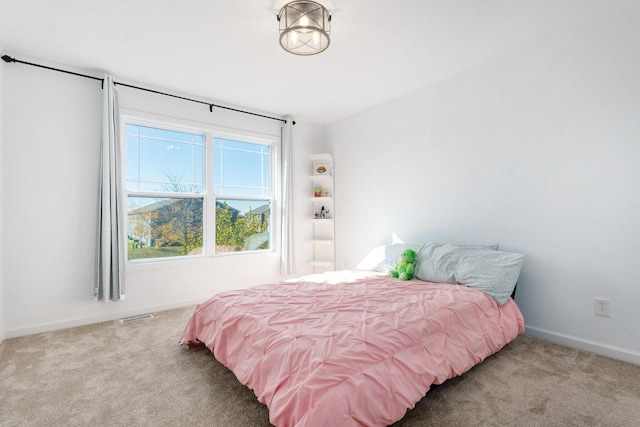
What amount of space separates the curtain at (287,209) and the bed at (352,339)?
1.60 metres

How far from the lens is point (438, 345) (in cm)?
178

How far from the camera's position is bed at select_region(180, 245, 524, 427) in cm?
127

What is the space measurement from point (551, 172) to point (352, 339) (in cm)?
216

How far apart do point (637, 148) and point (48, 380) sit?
4102mm

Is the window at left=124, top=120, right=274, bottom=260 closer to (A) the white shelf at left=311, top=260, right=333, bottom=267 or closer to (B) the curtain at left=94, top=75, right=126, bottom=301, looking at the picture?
(B) the curtain at left=94, top=75, right=126, bottom=301

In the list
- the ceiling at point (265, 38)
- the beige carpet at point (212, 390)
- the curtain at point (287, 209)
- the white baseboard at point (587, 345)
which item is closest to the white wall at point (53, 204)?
the ceiling at point (265, 38)

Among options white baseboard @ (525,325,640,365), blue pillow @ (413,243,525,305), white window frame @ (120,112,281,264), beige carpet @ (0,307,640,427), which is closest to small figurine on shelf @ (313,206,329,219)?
white window frame @ (120,112,281,264)

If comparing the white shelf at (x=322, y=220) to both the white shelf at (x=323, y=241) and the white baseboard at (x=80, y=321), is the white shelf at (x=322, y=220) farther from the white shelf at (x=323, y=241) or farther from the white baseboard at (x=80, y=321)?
the white baseboard at (x=80, y=321)

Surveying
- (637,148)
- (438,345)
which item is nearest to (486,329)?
(438,345)

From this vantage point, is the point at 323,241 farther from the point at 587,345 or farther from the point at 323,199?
the point at 587,345

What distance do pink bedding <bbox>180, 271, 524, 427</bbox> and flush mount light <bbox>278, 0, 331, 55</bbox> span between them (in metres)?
1.79

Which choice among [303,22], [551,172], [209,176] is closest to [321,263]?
[209,176]

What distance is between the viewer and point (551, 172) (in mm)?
2531

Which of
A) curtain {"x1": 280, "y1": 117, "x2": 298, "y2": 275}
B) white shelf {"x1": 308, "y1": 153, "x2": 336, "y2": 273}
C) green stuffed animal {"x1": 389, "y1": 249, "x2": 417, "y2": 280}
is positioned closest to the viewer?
green stuffed animal {"x1": 389, "y1": 249, "x2": 417, "y2": 280}
